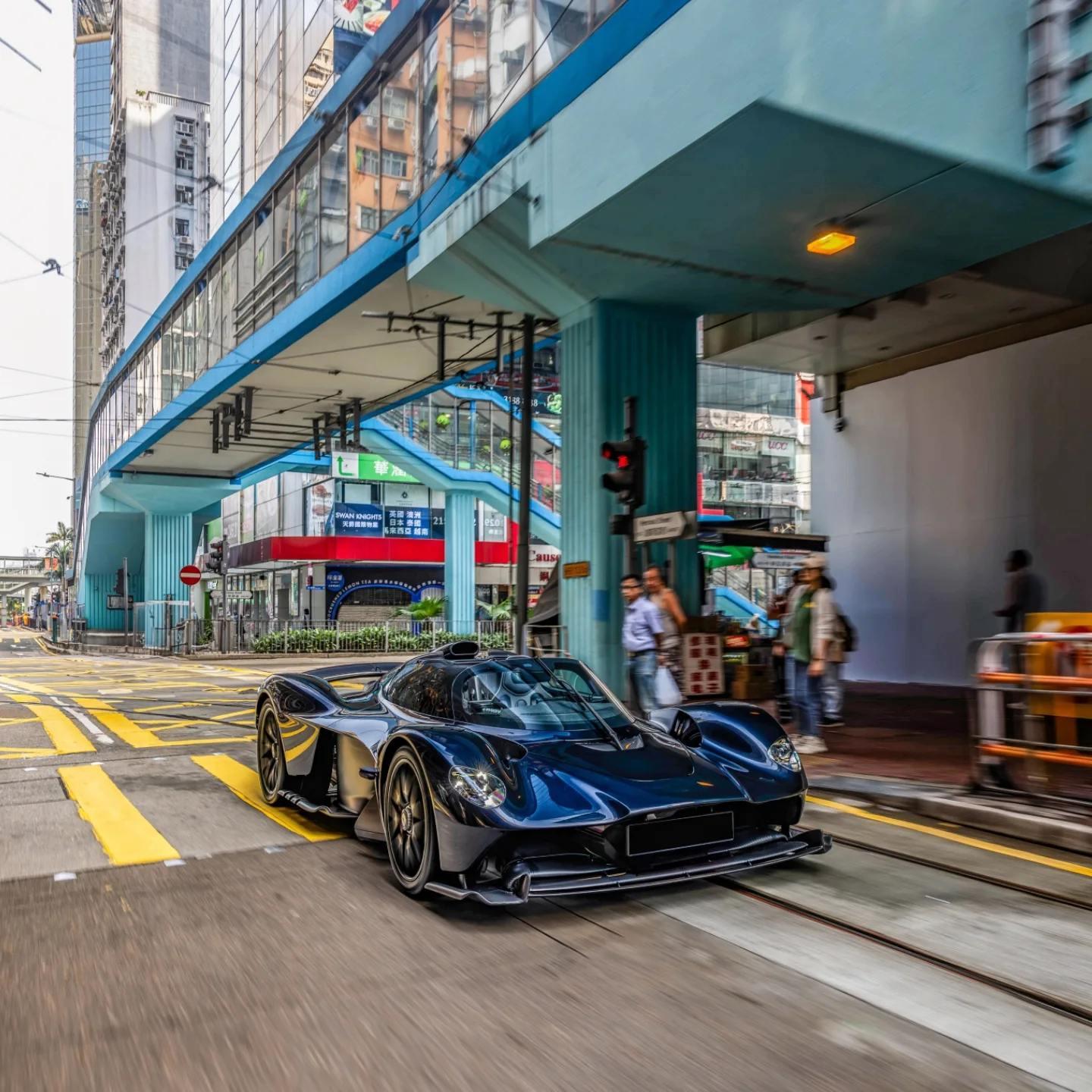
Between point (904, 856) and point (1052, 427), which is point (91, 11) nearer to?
point (1052, 427)

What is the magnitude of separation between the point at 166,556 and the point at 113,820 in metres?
38.1

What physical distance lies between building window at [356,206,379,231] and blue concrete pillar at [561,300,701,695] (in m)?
5.20

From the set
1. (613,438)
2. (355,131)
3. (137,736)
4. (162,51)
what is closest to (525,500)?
(613,438)

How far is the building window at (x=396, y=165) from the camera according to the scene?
15836mm

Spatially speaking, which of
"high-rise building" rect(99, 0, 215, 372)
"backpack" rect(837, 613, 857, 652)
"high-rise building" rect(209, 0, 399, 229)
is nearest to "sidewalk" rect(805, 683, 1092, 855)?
"backpack" rect(837, 613, 857, 652)

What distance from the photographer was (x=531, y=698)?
5.43 metres

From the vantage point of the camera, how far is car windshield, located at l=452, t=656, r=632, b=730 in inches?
208

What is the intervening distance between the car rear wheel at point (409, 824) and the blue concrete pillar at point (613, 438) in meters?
7.43

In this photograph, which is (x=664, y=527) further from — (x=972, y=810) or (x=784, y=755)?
(x=784, y=755)

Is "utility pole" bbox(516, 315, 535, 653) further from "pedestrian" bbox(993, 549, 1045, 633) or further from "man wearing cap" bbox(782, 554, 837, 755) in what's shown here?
"pedestrian" bbox(993, 549, 1045, 633)

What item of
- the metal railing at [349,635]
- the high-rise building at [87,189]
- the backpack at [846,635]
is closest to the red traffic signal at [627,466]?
the backpack at [846,635]

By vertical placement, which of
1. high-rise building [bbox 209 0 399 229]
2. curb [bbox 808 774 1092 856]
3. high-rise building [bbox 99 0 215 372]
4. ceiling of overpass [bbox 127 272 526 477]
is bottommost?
curb [bbox 808 774 1092 856]

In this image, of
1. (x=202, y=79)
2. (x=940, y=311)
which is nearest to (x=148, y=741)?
(x=940, y=311)

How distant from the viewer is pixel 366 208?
671 inches
